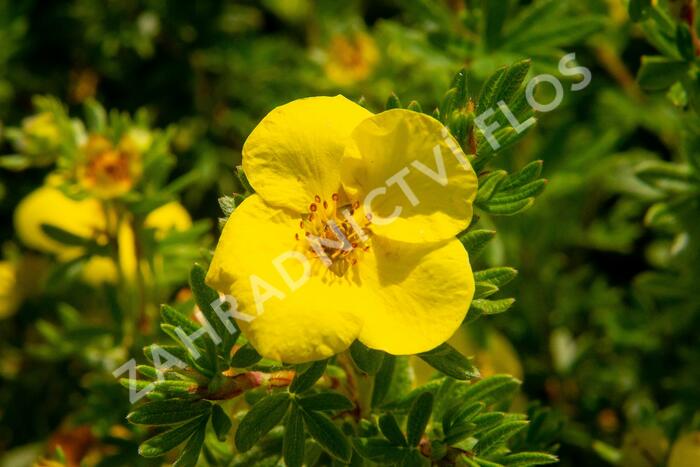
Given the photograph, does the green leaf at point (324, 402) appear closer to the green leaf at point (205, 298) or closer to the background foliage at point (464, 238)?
the background foliage at point (464, 238)

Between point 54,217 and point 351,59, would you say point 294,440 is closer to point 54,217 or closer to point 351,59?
point 54,217

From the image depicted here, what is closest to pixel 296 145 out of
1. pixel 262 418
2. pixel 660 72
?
pixel 262 418

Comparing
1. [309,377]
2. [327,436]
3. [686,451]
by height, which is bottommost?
[686,451]

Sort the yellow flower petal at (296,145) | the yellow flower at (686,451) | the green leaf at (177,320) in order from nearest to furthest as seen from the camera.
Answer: the yellow flower petal at (296,145), the green leaf at (177,320), the yellow flower at (686,451)

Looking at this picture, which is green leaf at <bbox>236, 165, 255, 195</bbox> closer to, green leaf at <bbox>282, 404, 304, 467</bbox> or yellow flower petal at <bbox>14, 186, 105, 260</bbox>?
green leaf at <bbox>282, 404, 304, 467</bbox>

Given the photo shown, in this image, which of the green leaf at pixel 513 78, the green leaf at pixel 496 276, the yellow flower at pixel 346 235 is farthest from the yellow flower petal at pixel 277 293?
the green leaf at pixel 513 78

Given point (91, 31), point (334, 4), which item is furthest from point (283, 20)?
point (91, 31)

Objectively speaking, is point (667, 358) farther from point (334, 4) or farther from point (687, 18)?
point (334, 4)

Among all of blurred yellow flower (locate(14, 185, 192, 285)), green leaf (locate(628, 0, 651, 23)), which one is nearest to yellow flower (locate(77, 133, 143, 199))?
blurred yellow flower (locate(14, 185, 192, 285))
